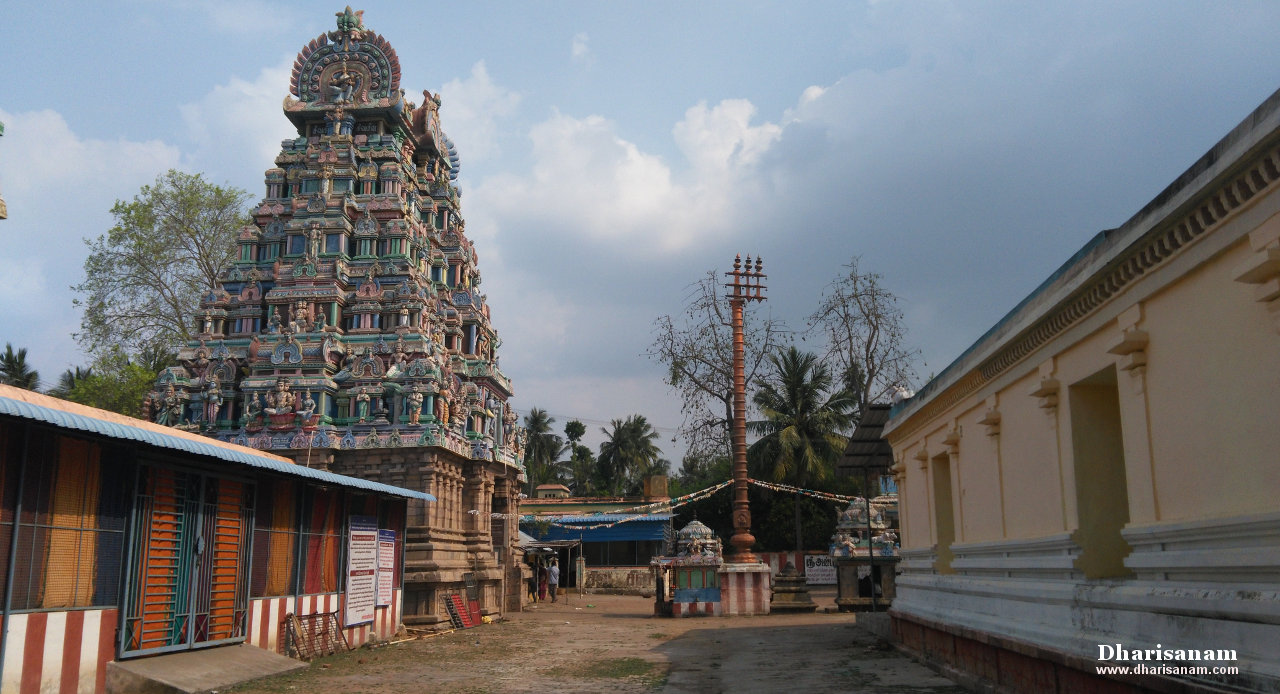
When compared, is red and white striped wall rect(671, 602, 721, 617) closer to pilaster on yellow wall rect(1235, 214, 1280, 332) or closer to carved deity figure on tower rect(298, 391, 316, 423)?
carved deity figure on tower rect(298, 391, 316, 423)

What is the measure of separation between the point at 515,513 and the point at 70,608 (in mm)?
22167

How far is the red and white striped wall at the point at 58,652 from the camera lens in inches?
363

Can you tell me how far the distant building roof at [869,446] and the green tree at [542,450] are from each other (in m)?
50.0

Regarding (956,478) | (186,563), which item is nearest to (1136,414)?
(956,478)

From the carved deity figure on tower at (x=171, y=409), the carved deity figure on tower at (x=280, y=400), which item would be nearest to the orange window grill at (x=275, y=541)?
the carved deity figure on tower at (x=280, y=400)

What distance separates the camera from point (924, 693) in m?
11.3

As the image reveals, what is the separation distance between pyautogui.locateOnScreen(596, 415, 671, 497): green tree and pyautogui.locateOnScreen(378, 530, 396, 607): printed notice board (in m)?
51.1

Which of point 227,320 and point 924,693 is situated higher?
point 227,320

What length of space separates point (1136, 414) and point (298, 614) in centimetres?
1278

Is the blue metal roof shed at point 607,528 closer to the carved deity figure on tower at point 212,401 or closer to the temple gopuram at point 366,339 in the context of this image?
the temple gopuram at point 366,339

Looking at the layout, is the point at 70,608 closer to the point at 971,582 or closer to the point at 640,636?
the point at 971,582

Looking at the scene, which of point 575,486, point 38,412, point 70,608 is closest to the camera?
point 38,412

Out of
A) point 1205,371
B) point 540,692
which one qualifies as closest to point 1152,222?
point 1205,371

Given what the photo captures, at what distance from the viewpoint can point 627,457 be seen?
2810 inches
